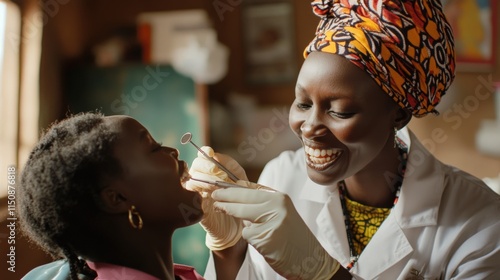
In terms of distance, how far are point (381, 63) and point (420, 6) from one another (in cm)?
11

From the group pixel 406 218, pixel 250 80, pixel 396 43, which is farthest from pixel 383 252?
pixel 250 80

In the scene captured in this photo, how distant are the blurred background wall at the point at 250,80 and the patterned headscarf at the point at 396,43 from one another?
80 centimetres

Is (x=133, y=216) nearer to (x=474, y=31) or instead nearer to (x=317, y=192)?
(x=317, y=192)

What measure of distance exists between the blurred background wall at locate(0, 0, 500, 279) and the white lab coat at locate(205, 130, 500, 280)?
2.23ft

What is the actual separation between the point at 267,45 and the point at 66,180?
1679 mm

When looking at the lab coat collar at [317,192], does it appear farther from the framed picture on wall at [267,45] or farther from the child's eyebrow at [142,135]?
the framed picture on wall at [267,45]

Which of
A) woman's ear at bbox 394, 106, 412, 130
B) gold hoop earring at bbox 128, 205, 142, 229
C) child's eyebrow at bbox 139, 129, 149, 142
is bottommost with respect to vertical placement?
gold hoop earring at bbox 128, 205, 142, 229

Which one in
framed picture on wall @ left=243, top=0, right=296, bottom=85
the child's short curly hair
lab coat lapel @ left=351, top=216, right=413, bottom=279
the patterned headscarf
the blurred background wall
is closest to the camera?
the child's short curly hair

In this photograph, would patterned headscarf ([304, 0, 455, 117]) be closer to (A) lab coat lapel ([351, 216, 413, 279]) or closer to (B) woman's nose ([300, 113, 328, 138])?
(B) woman's nose ([300, 113, 328, 138])

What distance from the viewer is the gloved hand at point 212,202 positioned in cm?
83

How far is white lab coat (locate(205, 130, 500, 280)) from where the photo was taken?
877 millimetres

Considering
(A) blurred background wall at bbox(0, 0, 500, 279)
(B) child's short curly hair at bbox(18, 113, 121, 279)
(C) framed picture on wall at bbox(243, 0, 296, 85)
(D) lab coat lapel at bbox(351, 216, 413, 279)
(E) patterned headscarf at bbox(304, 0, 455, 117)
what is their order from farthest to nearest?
1. (C) framed picture on wall at bbox(243, 0, 296, 85)
2. (A) blurred background wall at bbox(0, 0, 500, 279)
3. (D) lab coat lapel at bbox(351, 216, 413, 279)
4. (E) patterned headscarf at bbox(304, 0, 455, 117)
5. (B) child's short curly hair at bbox(18, 113, 121, 279)

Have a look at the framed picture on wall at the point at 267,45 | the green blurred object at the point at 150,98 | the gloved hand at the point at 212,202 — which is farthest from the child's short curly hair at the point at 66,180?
the framed picture on wall at the point at 267,45

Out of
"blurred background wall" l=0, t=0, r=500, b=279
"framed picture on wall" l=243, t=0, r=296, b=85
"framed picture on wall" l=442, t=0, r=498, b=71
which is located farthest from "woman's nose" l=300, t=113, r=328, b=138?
"framed picture on wall" l=243, t=0, r=296, b=85
